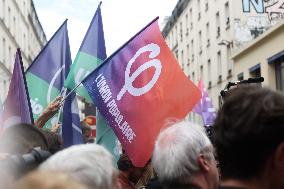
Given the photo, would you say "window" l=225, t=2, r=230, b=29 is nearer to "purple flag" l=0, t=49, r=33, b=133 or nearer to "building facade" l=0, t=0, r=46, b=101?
"building facade" l=0, t=0, r=46, b=101

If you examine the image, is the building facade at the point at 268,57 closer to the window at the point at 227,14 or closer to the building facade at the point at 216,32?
the building facade at the point at 216,32

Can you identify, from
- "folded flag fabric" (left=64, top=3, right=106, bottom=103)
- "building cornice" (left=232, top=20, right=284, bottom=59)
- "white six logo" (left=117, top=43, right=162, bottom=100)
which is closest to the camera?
"white six logo" (left=117, top=43, right=162, bottom=100)

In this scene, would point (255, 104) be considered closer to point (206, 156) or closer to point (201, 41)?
point (206, 156)

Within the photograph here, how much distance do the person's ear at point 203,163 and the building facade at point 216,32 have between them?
1765cm

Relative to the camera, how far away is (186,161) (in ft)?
8.49

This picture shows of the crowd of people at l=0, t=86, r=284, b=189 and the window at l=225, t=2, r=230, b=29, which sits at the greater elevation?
the window at l=225, t=2, r=230, b=29

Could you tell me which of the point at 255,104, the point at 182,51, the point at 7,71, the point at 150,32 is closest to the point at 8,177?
the point at 255,104

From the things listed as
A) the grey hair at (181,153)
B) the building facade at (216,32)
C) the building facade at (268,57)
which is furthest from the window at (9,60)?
the grey hair at (181,153)

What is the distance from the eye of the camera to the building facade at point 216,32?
22.6 metres

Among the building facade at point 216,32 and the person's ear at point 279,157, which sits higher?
the building facade at point 216,32

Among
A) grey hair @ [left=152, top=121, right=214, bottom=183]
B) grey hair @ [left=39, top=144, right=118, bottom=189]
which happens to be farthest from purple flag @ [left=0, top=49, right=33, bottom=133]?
grey hair @ [left=39, top=144, right=118, bottom=189]

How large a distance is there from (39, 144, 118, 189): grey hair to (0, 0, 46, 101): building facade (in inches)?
1015

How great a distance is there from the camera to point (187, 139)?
264cm

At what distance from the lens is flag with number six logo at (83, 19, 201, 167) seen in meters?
4.89
